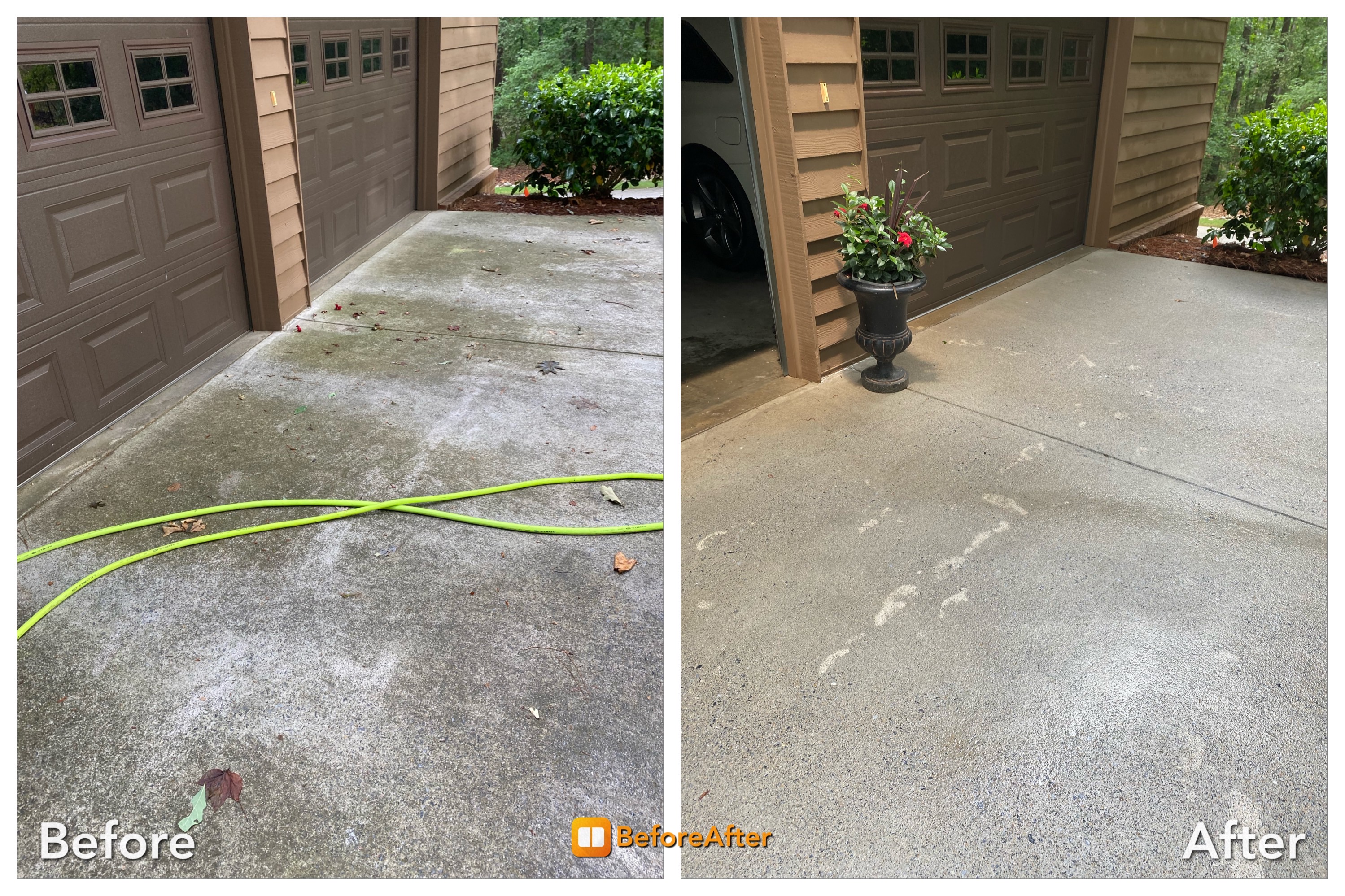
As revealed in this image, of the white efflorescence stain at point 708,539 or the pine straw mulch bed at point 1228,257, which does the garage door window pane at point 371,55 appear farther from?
the pine straw mulch bed at point 1228,257

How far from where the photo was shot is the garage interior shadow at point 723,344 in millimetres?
4410

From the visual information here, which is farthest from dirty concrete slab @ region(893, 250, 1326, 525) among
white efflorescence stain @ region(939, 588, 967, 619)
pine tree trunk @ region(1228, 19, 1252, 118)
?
pine tree trunk @ region(1228, 19, 1252, 118)

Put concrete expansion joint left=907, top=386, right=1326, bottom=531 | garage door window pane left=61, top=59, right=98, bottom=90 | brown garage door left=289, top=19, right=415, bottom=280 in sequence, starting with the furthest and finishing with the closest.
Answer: brown garage door left=289, top=19, right=415, bottom=280, garage door window pane left=61, top=59, right=98, bottom=90, concrete expansion joint left=907, top=386, right=1326, bottom=531

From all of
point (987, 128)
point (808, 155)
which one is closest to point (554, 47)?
point (987, 128)

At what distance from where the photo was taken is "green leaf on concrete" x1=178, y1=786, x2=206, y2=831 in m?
2.03

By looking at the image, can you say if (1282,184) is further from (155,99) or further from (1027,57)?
(155,99)

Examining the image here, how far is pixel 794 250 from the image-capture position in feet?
14.3

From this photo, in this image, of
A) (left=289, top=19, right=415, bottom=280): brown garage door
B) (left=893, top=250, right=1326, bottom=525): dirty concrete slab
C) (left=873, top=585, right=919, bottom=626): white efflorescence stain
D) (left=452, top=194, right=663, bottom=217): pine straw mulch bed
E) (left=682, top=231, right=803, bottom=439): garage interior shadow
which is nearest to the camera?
(left=873, top=585, right=919, bottom=626): white efflorescence stain

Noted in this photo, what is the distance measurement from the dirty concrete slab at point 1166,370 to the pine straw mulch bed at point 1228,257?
0.59 feet

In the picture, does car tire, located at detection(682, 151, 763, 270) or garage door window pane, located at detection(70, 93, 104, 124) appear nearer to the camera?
garage door window pane, located at detection(70, 93, 104, 124)

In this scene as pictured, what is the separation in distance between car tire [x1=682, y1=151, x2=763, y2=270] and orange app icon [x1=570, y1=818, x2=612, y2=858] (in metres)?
4.41

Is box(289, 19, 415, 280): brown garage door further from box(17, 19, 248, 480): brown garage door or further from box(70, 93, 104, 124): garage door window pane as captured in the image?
box(70, 93, 104, 124): garage door window pane

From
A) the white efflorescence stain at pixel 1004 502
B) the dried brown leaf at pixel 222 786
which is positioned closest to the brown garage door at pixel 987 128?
the white efflorescence stain at pixel 1004 502

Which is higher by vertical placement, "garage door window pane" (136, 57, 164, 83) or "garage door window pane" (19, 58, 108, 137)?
"garage door window pane" (136, 57, 164, 83)
